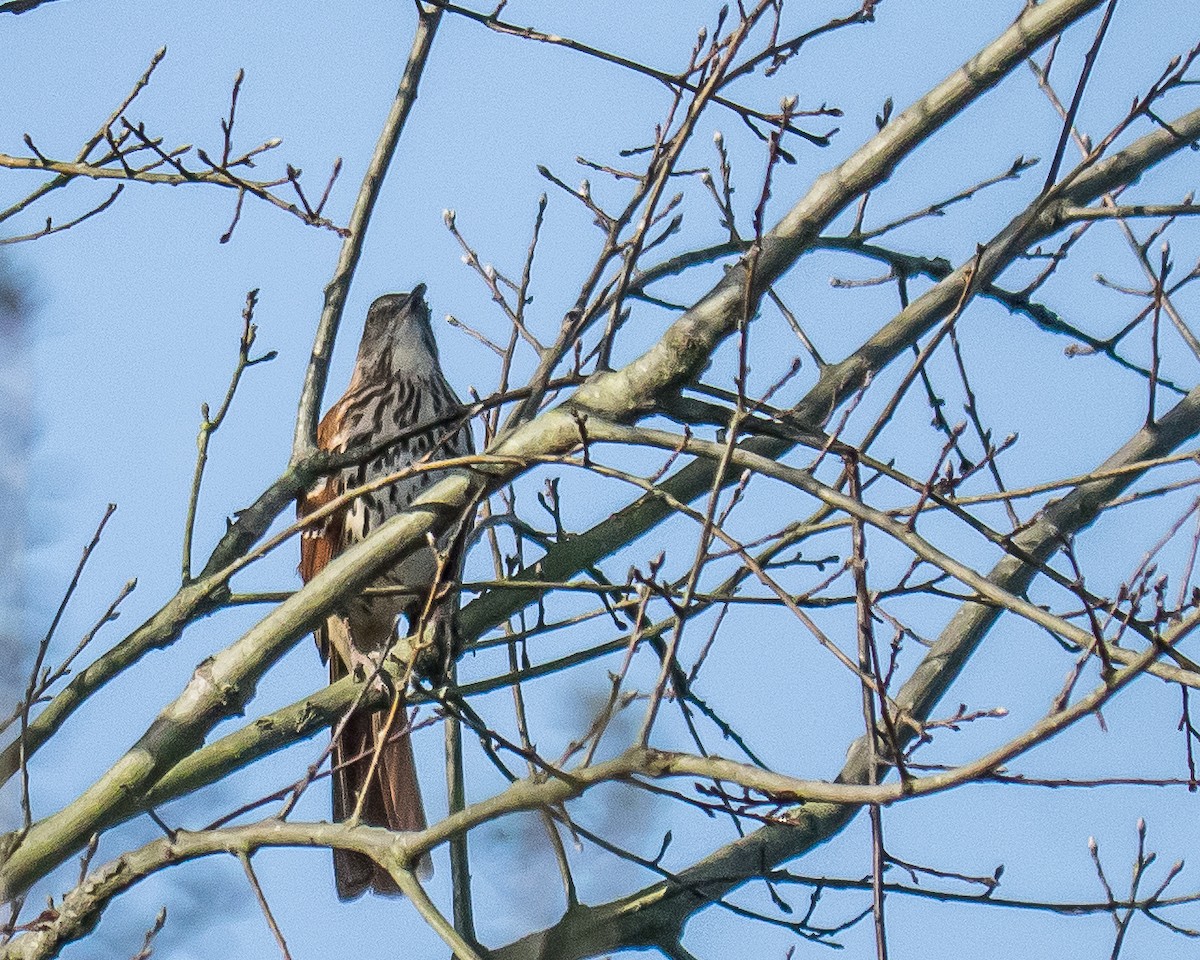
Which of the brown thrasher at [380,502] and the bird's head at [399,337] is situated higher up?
the bird's head at [399,337]

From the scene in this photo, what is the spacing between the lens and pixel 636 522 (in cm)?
402

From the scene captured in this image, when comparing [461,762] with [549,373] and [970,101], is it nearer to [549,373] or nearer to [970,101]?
[549,373]

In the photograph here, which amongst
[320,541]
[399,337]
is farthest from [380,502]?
[399,337]

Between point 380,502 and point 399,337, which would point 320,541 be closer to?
point 380,502

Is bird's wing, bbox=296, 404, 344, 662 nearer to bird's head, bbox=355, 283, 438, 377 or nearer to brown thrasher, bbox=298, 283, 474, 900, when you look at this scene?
brown thrasher, bbox=298, 283, 474, 900

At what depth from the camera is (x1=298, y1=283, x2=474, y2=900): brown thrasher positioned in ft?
16.4

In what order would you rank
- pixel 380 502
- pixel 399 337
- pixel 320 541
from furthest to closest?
pixel 399 337
pixel 320 541
pixel 380 502

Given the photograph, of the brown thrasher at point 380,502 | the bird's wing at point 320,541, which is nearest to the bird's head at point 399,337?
the brown thrasher at point 380,502

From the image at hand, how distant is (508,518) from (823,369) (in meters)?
0.84

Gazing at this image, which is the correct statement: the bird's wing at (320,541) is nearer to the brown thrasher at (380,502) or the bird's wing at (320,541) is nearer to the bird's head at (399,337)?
the brown thrasher at (380,502)

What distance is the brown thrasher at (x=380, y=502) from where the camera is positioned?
16.4 feet

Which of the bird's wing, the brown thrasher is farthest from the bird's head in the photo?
the bird's wing

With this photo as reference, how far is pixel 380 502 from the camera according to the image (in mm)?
5715

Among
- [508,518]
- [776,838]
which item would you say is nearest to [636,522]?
[508,518]
